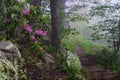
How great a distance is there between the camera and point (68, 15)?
41.5 ft

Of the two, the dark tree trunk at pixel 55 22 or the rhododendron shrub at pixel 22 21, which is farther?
the dark tree trunk at pixel 55 22

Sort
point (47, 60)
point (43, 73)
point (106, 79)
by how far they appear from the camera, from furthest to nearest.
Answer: point (106, 79), point (47, 60), point (43, 73)

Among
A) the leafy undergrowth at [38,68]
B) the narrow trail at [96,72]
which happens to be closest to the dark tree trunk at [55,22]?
the narrow trail at [96,72]

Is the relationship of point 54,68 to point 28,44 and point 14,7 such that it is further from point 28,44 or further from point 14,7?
point 14,7

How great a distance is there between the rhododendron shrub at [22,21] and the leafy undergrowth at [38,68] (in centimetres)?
28

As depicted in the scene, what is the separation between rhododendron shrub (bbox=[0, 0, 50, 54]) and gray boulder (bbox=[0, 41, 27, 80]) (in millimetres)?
898

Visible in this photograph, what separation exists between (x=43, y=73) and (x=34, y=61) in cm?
45

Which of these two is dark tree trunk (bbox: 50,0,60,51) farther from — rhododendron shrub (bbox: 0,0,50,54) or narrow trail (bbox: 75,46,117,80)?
narrow trail (bbox: 75,46,117,80)

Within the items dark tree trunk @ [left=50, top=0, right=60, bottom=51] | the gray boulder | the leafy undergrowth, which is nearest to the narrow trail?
dark tree trunk @ [left=50, top=0, right=60, bottom=51]

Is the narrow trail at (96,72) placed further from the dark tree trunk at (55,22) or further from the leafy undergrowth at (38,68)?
the leafy undergrowth at (38,68)

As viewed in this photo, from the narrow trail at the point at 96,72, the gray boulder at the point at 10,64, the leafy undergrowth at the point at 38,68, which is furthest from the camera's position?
the narrow trail at the point at 96,72

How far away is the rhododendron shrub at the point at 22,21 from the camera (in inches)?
249

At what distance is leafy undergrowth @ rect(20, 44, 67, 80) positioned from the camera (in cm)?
569

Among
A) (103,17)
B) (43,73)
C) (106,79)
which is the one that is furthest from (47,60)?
(103,17)
